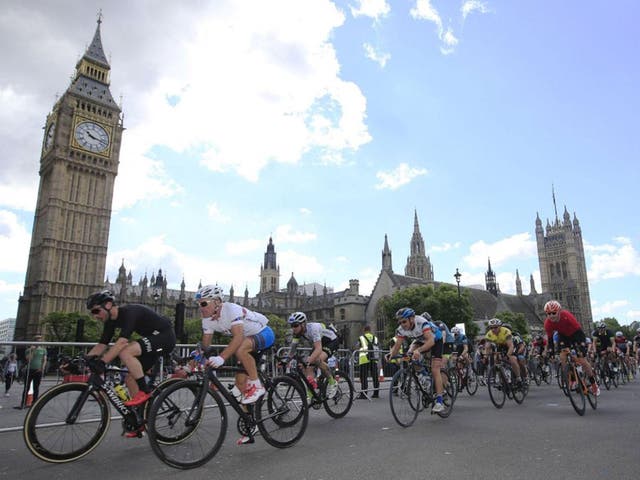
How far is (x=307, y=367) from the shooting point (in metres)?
8.10

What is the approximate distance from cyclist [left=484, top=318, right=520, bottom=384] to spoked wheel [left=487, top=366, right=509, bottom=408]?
1.26ft

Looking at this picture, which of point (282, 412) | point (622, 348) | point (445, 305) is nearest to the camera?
point (282, 412)

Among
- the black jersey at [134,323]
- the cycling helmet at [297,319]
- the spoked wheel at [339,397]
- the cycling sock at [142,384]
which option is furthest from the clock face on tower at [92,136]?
the cycling sock at [142,384]

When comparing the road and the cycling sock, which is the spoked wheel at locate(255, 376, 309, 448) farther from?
the cycling sock

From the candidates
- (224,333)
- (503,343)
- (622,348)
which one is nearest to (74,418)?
(224,333)

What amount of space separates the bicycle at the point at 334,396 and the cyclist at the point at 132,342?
2.70m

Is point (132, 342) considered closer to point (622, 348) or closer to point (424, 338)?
point (424, 338)

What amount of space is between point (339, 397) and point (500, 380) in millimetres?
3802

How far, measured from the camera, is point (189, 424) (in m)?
5.14

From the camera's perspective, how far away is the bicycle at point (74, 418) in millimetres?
4875

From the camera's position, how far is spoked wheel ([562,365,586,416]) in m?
8.50

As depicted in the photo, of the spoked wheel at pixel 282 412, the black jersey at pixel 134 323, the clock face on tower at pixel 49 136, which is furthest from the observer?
the clock face on tower at pixel 49 136

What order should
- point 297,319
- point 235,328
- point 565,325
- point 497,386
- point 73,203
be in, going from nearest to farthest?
point 235,328 < point 297,319 < point 565,325 < point 497,386 < point 73,203

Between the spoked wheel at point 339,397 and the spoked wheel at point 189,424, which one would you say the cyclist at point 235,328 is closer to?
the spoked wheel at point 189,424
